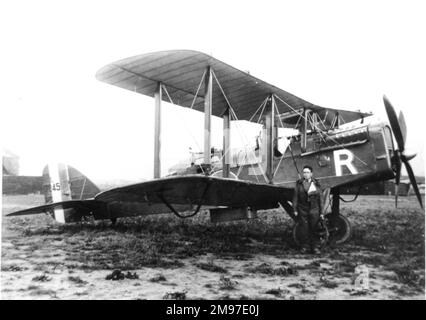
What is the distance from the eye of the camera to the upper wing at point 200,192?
4.34 meters

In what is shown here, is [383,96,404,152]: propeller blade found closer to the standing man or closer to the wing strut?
the standing man

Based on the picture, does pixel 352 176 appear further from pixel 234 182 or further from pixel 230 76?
pixel 230 76

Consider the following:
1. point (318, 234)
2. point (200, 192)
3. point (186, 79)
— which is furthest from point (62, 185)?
point (318, 234)

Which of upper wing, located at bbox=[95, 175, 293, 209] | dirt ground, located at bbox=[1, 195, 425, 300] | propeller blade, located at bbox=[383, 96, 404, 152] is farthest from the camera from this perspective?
propeller blade, located at bbox=[383, 96, 404, 152]

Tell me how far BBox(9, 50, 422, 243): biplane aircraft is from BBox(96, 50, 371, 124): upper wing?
0.05ft

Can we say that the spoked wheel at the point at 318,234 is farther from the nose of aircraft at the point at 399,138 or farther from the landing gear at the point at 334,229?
the nose of aircraft at the point at 399,138

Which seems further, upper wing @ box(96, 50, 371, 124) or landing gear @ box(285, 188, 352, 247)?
landing gear @ box(285, 188, 352, 247)

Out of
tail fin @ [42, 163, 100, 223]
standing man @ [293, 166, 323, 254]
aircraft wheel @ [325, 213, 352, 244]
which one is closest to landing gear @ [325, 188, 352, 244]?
aircraft wheel @ [325, 213, 352, 244]

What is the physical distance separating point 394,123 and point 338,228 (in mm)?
2154

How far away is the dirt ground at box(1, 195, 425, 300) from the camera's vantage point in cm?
369

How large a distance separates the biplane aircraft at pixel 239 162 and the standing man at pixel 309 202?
0.42m

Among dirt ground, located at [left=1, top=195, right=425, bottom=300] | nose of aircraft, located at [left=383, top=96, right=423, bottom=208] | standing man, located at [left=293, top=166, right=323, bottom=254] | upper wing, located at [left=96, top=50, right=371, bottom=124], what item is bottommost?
dirt ground, located at [left=1, top=195, right=425, bottom=300]

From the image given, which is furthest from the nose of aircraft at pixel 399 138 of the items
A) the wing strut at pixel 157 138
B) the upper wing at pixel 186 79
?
the wing strut at pixel 157 138
